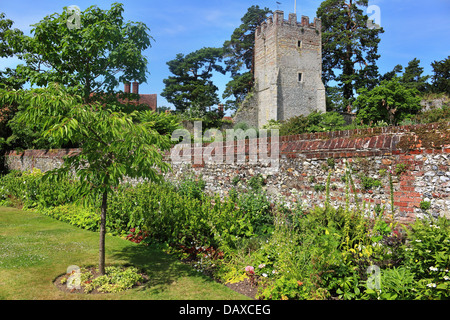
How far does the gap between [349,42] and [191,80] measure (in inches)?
753

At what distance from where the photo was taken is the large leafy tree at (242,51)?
37750 mm

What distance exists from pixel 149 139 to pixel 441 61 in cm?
4631

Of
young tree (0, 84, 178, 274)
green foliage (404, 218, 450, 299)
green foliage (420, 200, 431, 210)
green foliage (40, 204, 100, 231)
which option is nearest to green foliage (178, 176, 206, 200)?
green foliage (40, 204, 100, 231)

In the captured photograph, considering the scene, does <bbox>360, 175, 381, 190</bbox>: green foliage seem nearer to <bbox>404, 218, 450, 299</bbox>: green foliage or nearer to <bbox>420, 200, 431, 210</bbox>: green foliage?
<bbox>420, 200, 431, 210</bbox>: green foliage

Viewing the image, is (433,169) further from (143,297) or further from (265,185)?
(143,297)

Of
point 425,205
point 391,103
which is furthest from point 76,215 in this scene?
point 391,103

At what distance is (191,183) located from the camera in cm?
869

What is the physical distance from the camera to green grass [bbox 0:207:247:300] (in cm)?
405

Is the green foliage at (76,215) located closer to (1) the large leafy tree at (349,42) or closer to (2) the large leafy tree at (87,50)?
(2) the large leafy tree at (87,50)

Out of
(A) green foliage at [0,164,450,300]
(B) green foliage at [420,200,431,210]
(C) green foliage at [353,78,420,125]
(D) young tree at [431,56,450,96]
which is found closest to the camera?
(A) green foliage at [0,164,450,300]

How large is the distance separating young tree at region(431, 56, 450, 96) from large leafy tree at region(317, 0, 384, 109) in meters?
8.87

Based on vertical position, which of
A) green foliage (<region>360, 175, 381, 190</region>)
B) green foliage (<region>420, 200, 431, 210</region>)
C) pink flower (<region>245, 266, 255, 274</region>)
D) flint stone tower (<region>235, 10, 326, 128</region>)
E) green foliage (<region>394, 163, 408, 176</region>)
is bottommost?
pink flower (<region>245, 266, 255, 274</region>)

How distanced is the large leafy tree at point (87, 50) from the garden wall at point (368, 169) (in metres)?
3.77

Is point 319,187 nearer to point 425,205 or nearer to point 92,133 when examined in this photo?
point 425,205
